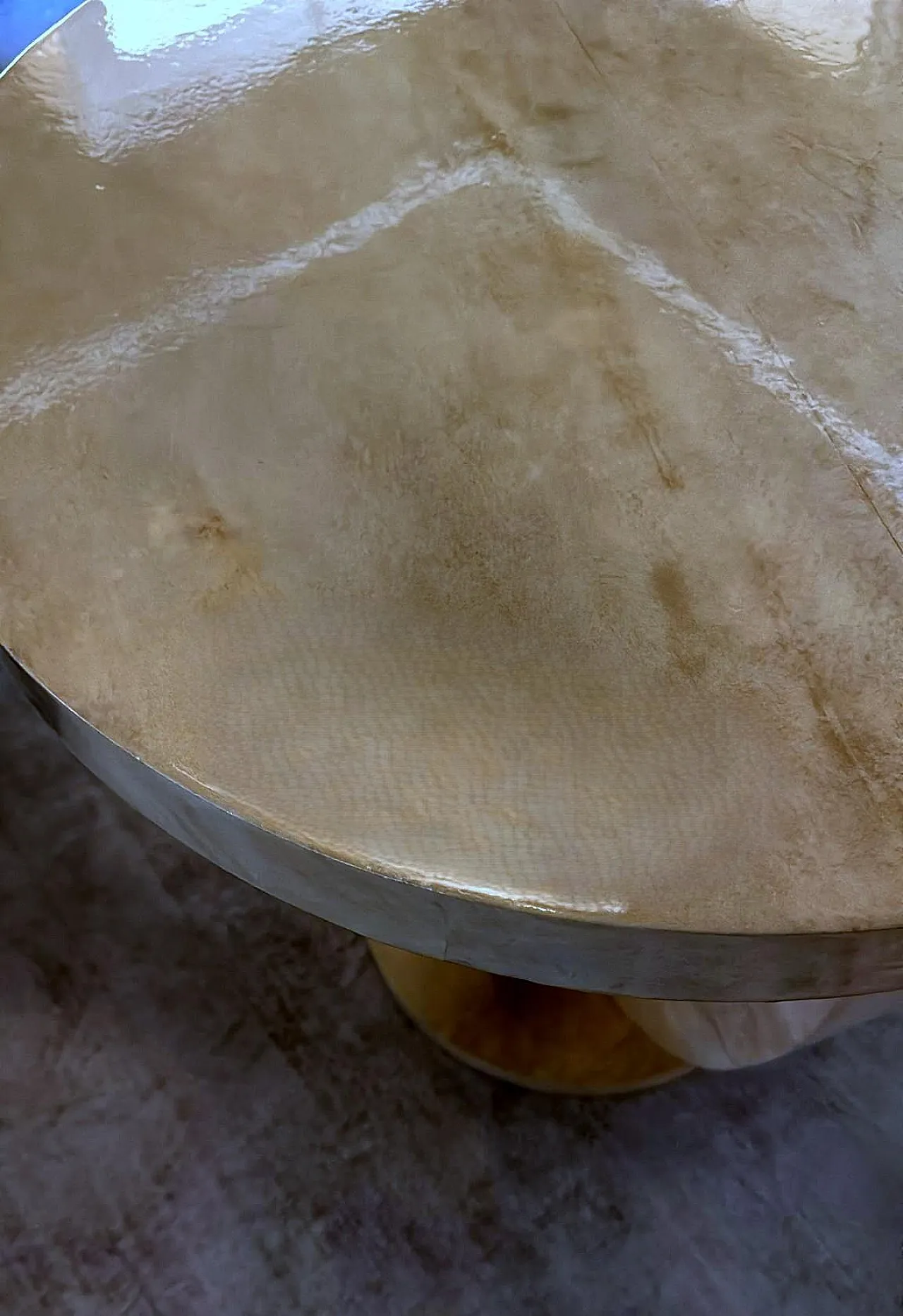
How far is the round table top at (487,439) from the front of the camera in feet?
1.76

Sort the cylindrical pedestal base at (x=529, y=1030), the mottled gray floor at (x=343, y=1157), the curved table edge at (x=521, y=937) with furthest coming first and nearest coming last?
1. the cylindrical pedestal base at (x=529, y=1030)
2. the mottled gray floor at (x=343, y=1157)
3. the curved table edge at (x=521, y=937)

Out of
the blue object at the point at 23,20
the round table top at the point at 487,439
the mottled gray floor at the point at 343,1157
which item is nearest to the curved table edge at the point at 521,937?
the round table top at the point at 487,439

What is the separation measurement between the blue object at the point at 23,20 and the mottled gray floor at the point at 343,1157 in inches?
57.1

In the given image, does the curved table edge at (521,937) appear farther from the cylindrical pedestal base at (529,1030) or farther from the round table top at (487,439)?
the cylindrical pedestal base at (529,1030)

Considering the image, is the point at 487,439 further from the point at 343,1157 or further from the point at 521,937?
the point at 343,1157

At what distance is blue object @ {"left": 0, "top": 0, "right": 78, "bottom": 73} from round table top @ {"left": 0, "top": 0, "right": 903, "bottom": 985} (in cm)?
113

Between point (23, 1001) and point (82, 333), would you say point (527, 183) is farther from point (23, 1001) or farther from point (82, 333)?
point (23, 1001)

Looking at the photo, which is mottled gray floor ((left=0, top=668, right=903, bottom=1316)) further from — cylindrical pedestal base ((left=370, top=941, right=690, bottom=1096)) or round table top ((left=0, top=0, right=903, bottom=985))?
round table top ((left=0, top=0, right=903, bottom=985))

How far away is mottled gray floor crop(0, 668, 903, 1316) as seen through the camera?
0.99m

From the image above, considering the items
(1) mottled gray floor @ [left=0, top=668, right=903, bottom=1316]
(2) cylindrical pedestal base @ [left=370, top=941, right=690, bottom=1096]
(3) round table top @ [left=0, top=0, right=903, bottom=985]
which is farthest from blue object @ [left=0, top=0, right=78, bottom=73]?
(2) cylindrical pedestal base @ [left=370, top=941, right=690, bottom=1096]

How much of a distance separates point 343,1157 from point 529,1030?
0.22 metres

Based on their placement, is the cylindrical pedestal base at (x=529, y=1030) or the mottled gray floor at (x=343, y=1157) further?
the cylindrical pedestal base at (x=529, y=1030)

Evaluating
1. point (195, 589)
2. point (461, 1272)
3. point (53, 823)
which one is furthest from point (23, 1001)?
point (195, 589)

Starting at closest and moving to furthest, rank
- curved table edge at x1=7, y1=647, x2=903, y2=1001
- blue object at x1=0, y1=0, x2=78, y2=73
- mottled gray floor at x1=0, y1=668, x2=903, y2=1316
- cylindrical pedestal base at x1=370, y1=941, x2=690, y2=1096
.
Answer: curved table edge at x1=7, y1=647, x2=903, y2=1001
mottled gray floor at x1=0, y1=668, x2=903, y2=1316
cylindrical pedestal base at x1=370, y1=941, x2=690, y2=1096
blue object at x1=0, y1=0, x2=78, y2=73
